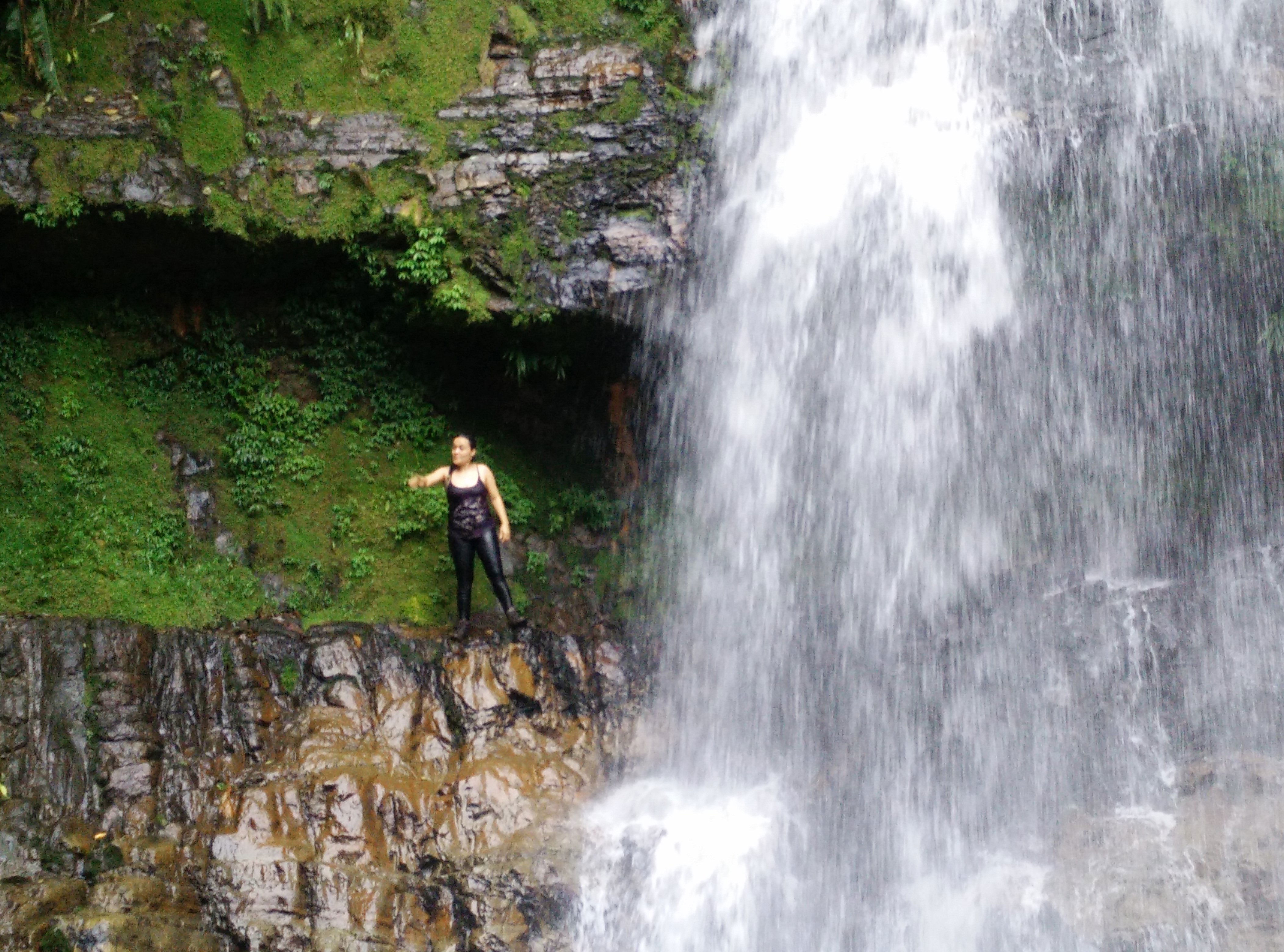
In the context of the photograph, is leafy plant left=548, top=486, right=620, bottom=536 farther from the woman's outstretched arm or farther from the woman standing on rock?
the woman's outstretched arm

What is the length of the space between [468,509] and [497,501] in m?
0.24

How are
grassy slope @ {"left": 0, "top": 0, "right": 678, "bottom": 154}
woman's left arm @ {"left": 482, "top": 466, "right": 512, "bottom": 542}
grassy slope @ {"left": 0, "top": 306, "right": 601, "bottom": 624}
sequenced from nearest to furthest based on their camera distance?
woman's left arm @ {"left": 482, "top": 466, "right": 512, "bottom": 542}, grassy slope @ {"left": 0, "top": 306, "right": 601, "bottom": 624}, grassy slope @ {"left": 0, "top": 0, "right": 678, "bottom": 154}

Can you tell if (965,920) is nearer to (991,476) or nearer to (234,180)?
→ (991,476)

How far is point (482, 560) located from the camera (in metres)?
9.04

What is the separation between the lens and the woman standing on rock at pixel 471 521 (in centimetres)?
871

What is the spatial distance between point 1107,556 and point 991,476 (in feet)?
4.32

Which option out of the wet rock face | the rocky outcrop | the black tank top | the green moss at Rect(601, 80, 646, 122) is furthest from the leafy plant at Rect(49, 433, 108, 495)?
the green moss at Rect(601, 80, 646, 122)

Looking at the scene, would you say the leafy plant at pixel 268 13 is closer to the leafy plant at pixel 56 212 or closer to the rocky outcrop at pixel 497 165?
the rocky outcrop at pixel 497 165

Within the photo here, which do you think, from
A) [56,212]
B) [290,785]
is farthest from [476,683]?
[56,212]

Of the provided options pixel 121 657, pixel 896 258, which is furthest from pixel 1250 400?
pixel 121 657

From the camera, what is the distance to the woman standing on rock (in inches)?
343

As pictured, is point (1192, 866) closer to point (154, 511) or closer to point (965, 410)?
point (965, 410)

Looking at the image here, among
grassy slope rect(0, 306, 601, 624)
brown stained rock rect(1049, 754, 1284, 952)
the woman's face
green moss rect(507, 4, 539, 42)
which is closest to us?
brown stained rock rect(1049, 754, 1284, 952)

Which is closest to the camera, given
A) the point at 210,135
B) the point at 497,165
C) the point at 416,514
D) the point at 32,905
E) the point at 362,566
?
the point at 32,905
